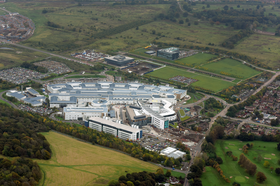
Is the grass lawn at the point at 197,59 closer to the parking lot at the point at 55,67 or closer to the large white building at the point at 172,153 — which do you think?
the parking lot at the point at 55,67

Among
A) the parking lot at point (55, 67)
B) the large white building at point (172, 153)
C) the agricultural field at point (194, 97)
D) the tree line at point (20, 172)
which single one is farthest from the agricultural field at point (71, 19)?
the tree line at point (20, 172)

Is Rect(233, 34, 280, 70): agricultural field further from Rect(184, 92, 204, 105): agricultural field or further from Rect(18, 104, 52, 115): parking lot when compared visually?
Rect(18, 104, 52, 115): parking lot

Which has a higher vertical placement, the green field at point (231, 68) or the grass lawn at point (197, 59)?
the grass lawn at point (197, 59)

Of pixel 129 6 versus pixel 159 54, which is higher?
pixel 129 6

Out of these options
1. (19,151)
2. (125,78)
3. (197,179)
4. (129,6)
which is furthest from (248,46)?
(19,151)

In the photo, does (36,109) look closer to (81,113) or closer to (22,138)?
(81,113)

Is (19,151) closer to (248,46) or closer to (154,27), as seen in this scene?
(248,46)
